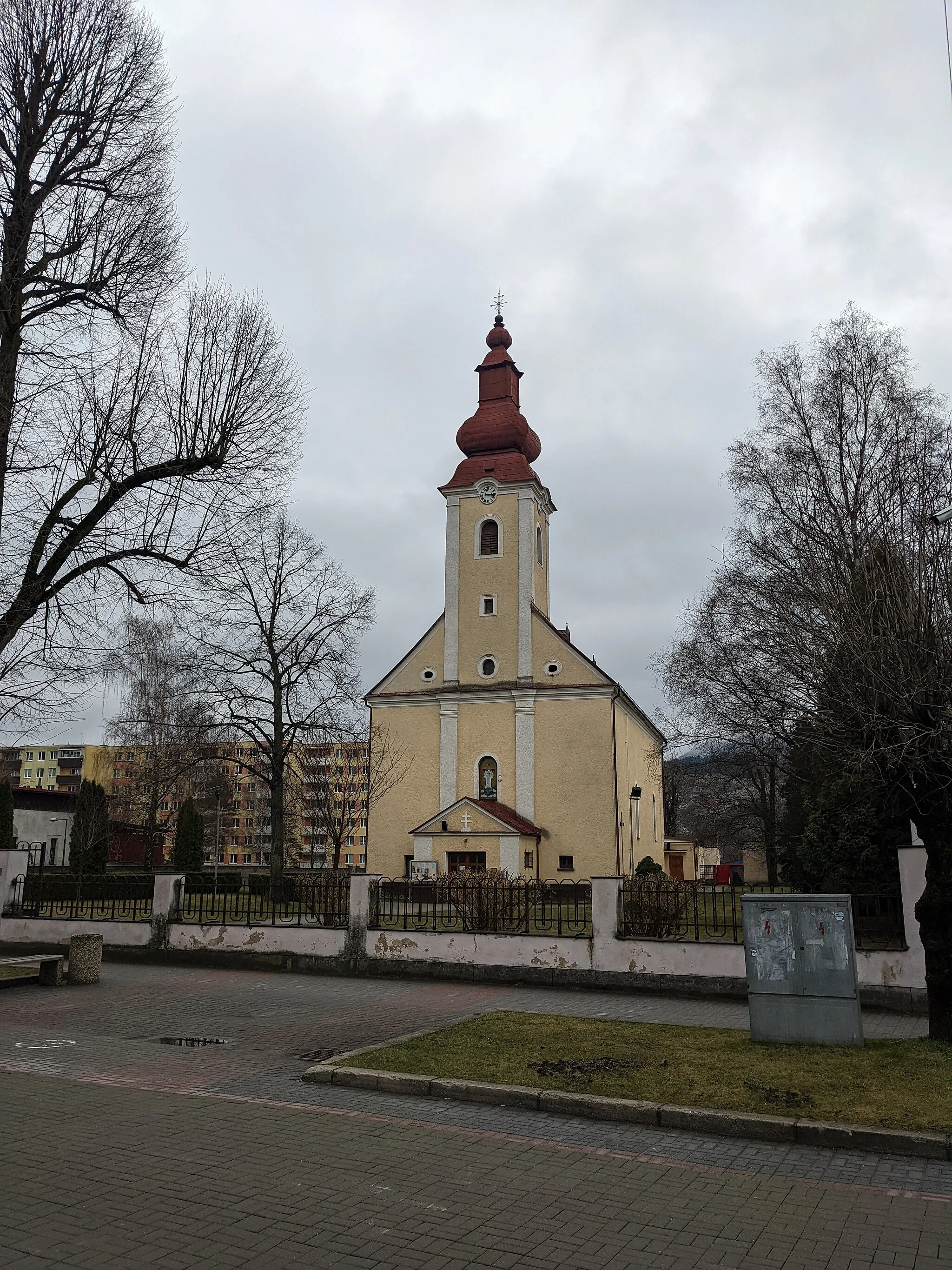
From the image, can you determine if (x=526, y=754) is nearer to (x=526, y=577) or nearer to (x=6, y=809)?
(x=526, y=577)

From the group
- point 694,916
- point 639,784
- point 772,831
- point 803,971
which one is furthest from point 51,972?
point 772,831

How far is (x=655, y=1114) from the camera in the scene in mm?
7145

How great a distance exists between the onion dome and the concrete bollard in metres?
29.1

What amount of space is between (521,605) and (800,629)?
26.8m

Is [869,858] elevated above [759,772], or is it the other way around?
[759,772]

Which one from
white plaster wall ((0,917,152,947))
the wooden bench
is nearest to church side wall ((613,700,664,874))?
white plaster wall ((0,917,152,947))

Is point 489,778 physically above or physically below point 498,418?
below

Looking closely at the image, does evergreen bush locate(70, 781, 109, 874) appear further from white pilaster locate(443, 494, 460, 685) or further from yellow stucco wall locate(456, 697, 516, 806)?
white pilaster locate(443, 494, 460, 685)

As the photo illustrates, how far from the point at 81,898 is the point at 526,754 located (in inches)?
780

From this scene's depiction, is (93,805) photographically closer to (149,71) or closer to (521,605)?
(521,605)

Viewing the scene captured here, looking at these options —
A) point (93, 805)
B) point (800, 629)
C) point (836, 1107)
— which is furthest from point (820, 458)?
point (93, 805)

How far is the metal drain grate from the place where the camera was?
10062 mm

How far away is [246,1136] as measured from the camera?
6.66m

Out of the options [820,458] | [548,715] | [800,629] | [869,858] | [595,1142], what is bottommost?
[595,1142]
